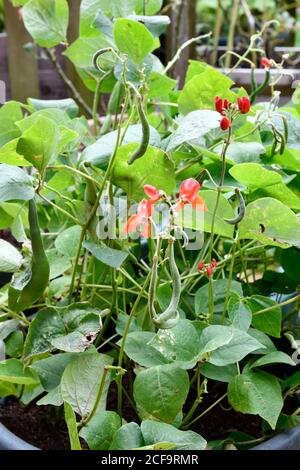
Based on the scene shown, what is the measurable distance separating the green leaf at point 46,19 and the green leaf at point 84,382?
0.32m

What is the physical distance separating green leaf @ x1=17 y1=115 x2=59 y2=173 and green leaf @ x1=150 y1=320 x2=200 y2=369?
0.14m

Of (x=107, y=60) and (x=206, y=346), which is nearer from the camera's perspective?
(x=206, y=346)

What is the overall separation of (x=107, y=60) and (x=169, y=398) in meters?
0.29

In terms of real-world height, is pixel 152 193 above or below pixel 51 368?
above

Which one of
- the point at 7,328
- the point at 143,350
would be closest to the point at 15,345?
the point at 7,328

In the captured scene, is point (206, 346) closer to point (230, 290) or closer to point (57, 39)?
point (230, 290)

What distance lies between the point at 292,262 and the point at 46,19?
32 centimetres

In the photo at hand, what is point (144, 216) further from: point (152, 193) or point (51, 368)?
point (51, 368)

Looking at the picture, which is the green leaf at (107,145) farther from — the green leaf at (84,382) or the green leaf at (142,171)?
the green leaf at (84,382)

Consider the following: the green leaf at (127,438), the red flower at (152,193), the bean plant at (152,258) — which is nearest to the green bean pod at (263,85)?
the bean plant at (152,258)

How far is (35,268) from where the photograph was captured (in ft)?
1.38
